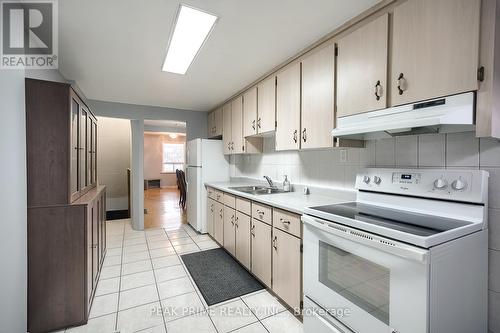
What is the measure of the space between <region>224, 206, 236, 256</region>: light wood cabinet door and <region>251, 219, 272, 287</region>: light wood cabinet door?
506mm

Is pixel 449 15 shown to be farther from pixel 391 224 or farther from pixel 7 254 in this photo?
pixel 7 254

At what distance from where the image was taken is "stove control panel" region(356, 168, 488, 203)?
1.18 m

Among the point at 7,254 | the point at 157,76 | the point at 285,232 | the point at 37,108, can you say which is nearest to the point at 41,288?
the point at 7,254

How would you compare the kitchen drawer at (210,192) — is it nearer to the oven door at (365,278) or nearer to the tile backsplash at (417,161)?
the tile backsplash at (417,161)

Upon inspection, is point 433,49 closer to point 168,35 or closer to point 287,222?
point 287,222

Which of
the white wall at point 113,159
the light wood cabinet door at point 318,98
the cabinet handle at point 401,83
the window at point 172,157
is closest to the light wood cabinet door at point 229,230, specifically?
the light wood cabinet door at point 318,98

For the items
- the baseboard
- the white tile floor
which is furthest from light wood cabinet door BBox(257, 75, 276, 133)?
the baseboard

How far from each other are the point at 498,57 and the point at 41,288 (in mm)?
3069

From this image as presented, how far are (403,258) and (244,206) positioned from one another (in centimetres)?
172

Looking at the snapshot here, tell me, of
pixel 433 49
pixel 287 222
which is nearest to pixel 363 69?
pixel 433 49

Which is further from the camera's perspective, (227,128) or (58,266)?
(227,128)

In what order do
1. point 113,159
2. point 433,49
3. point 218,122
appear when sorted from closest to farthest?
point 433,49 → point 218,122 → point 113,159

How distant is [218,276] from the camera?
2.47 meters

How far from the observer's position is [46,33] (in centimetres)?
185
